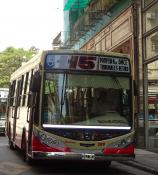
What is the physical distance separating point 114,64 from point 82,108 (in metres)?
1.56

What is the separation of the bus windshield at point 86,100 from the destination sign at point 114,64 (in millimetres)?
192

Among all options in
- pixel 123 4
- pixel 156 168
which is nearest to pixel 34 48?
pixel 123 4

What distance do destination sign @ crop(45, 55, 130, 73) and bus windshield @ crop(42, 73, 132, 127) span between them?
199mm

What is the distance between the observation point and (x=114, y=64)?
49.4ft

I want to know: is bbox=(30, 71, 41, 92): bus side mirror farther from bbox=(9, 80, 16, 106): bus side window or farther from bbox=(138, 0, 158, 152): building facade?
bbox=(138, 0, 158, 152): building facade

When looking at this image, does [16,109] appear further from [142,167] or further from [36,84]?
[36,84]

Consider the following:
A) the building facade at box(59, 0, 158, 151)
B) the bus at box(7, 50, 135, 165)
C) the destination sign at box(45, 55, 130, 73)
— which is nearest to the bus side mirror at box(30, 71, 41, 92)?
the bus at box(7, 50, 135, 165)

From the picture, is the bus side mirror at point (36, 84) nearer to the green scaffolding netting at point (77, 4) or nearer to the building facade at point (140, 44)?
the building facade at point (140, 44)

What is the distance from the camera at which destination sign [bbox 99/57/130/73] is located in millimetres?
14952

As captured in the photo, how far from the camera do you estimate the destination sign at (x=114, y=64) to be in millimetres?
14952

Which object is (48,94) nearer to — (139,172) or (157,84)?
(139,172)

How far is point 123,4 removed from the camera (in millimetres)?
25891

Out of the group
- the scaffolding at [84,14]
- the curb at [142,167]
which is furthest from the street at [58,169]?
the scaffolding at [84,14]

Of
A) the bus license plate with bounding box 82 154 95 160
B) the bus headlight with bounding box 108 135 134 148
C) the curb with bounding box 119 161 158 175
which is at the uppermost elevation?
the bus headlight with bounding box 108 135 134 148
